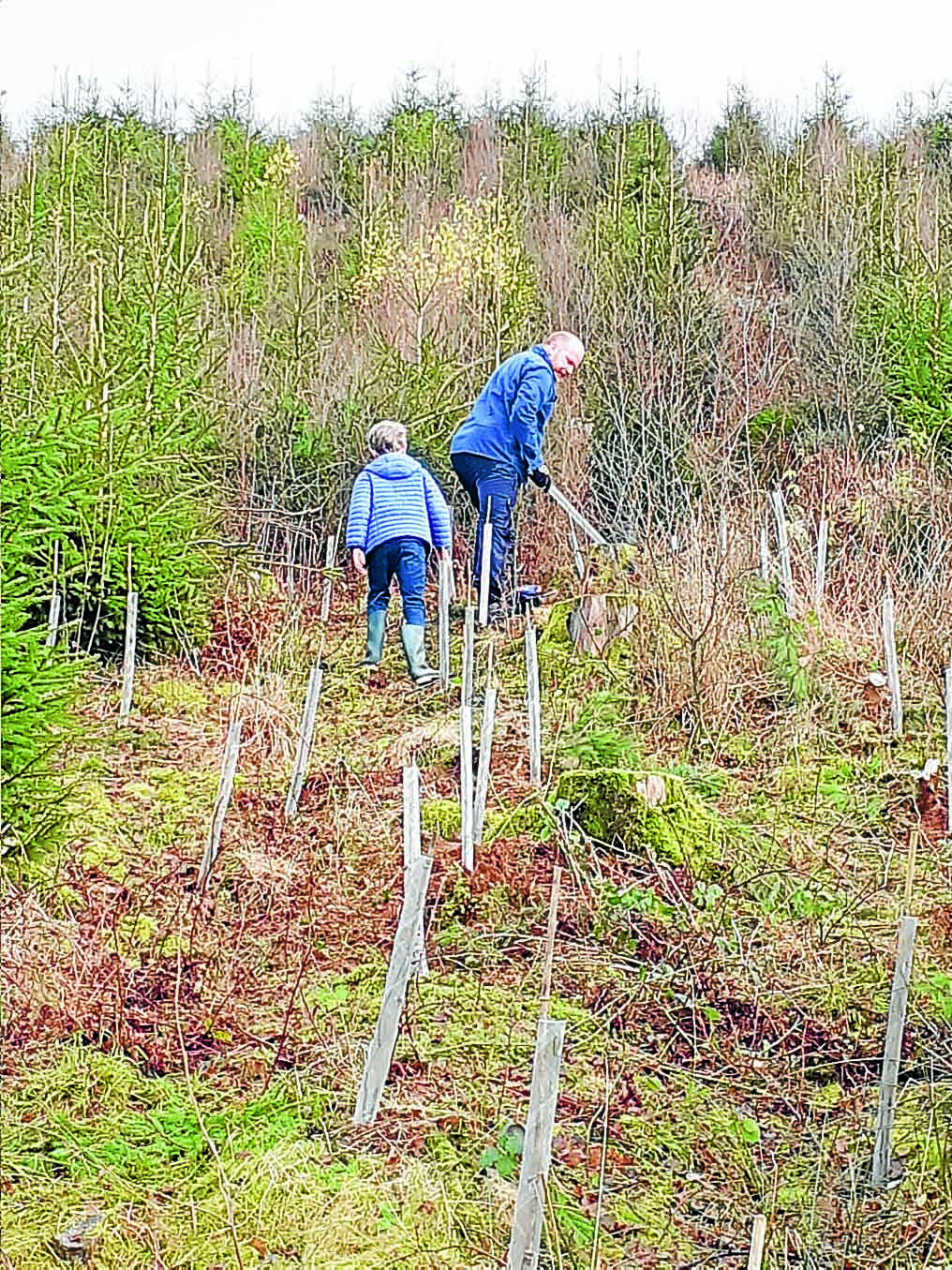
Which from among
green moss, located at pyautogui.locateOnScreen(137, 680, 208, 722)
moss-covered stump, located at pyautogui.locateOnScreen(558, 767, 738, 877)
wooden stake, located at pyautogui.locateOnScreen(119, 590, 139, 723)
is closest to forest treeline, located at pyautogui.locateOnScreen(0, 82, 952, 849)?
wooden stake, located at pyautogui.locateOnScreen(119, 590, 139, 723)

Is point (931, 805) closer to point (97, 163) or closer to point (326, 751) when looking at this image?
point (326, 751)

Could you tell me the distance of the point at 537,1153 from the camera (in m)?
2.35

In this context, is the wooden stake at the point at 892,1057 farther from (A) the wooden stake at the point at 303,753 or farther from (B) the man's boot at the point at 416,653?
(B) the man's boot at the point at 416,653

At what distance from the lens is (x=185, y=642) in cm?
840

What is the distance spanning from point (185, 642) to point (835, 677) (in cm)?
391

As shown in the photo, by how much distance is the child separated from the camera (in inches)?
311

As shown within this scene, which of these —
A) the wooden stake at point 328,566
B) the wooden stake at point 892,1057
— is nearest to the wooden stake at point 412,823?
the wooden stake at point 892,1057

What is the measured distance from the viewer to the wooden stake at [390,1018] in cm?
336

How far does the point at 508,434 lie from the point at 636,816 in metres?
4.24

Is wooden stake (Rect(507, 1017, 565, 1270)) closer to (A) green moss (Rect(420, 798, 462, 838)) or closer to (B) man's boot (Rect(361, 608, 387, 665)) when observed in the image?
(A) green moss (Rect(420, 798, 462, 838))

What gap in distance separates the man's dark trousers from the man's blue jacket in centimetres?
6

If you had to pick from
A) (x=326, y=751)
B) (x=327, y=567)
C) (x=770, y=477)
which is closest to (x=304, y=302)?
(x=327, y=567)

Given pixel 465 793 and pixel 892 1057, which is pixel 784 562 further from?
pixel 892 1057

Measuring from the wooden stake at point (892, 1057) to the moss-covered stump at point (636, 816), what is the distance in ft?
5.92
